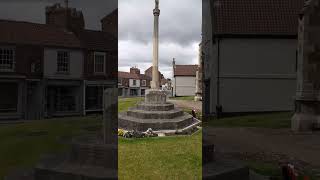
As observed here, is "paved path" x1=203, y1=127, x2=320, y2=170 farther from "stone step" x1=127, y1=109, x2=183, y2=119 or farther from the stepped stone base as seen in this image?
"stone step" x1=127, y1=109, x2=183, y2=119

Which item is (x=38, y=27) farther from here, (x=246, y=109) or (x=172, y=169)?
(x=246, y=109)

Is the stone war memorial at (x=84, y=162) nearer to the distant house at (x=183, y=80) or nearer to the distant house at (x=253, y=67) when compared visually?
the distant house at (x=253, y=67)

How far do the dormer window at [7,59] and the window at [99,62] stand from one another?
1.25m

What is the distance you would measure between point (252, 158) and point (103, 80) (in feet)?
24.0

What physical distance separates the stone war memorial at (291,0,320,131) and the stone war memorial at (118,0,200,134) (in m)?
5.02

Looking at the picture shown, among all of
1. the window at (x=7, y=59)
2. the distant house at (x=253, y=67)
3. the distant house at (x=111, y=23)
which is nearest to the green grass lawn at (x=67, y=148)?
the window at (x=7, y=59)

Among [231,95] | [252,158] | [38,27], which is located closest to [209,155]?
[252,158]

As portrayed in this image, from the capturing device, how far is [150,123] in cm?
1557

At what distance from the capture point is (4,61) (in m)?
4.53

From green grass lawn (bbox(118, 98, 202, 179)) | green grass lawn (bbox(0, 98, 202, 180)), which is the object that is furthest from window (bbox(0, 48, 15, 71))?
green grass lawn (bbox(118, 98, 202, 179))

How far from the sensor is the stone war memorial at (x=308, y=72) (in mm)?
15922

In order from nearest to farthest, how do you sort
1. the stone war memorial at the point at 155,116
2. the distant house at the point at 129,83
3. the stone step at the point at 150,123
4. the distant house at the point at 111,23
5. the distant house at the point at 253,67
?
the distant house at the point at 111,23 → the distant house at the point at 129,83 → the stone step at the point at 150,123 → the stone war memorial at the point at 155,116 → the distant house at the point at 253,67

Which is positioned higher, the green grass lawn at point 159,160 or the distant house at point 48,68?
the distant house at point 48,68

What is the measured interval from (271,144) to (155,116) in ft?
19.1
